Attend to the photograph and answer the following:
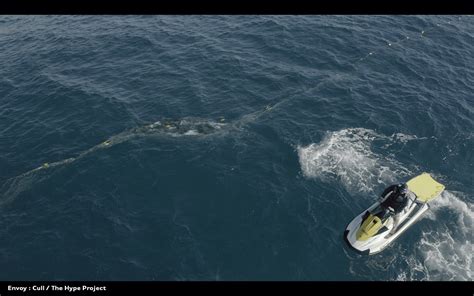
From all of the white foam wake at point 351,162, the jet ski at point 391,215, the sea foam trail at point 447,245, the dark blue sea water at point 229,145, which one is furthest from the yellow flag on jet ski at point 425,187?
the white foam wake at point 351,162

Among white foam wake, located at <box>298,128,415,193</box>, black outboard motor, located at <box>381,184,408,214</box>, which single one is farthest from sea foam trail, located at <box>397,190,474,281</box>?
white foam wake, located at <box>298,128,415,193</box>

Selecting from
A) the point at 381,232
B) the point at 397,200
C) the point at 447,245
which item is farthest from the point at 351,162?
the point at 447,245

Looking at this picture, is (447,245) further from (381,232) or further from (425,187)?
(381,232)

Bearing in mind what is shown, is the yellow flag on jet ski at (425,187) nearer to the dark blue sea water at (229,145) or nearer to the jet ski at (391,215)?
the jet ski at (391,215)

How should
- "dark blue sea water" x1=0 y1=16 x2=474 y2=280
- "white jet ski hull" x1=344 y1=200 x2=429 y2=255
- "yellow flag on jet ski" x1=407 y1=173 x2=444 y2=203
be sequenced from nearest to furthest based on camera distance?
"dark blue sea water" x1=0 y1=16 x2=474 y2=280 → "white jet ski hull" x1=344 y1=200 x2=429 y2=255 → "yellow flag on jet ski" x1=407 y1=173 x2=444 y2=203

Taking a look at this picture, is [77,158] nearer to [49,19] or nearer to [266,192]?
[266,192]

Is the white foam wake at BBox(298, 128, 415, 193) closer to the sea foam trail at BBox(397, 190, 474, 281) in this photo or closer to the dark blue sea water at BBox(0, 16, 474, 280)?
the dark blue sea water at BBox(0, 16, 474, 280)

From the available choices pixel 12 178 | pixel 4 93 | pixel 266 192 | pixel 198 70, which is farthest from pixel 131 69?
pixel 266 192
